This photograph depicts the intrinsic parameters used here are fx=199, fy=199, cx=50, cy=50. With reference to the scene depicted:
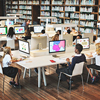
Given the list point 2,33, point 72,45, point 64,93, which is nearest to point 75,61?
point 64,93

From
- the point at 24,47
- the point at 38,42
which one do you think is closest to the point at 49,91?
the point at 24,47

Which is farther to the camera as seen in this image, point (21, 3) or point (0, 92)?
point (21, 3)

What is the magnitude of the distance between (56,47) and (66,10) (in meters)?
5.98

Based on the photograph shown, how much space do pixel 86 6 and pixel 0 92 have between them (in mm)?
6675

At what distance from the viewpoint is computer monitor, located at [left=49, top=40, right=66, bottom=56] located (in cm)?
468

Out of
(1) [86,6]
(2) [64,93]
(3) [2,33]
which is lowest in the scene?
(2) [64,93]

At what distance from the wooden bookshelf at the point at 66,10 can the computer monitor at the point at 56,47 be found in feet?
15.0

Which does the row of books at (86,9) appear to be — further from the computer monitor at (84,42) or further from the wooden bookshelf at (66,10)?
the computer monitor at (84,42)

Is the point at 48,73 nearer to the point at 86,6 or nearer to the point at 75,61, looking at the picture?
the point at 75,61

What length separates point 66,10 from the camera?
10359 millimetres

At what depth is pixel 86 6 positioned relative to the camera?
30.8ft

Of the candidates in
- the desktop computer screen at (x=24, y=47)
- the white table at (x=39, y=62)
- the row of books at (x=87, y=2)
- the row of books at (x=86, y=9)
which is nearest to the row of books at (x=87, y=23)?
the row of books at (x=86, y=9)

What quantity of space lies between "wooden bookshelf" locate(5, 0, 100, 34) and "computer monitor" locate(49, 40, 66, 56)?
4582mm

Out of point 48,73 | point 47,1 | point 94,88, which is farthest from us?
point 47,1
